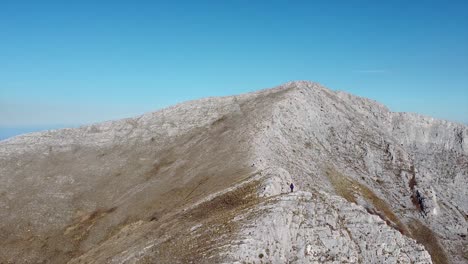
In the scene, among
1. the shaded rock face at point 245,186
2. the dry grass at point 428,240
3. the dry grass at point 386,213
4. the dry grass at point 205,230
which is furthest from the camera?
the dry grass at point 428,240

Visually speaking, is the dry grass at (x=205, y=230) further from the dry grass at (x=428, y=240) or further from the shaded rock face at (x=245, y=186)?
the dry grass at (x=428, y=240)

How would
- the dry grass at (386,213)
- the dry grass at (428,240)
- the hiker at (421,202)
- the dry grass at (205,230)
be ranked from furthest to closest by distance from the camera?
the hiker at (421,202) < the dry grass at (428,240) < the dry grass at (386,213) < the dry grass at (205,230)

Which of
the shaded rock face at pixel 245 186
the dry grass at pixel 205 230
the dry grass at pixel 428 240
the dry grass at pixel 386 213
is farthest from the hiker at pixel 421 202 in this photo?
the dry grass at pixel 205 230

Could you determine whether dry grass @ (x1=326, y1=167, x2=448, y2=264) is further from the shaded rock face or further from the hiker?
the hiker

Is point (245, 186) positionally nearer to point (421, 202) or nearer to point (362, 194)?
point (362, 194)

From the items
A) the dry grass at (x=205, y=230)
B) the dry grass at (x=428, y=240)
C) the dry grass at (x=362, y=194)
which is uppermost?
the dry grass at (x=205, y=230)

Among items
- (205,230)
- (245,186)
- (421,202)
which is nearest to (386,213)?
(421,202)

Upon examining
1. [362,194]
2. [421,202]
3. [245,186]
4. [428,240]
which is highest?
[245,186]

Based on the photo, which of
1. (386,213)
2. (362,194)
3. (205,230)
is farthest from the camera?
(362,194)

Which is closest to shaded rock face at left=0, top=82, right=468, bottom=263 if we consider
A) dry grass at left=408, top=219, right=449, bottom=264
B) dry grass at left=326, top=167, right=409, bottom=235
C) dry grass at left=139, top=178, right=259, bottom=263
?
dry grass at left=139, top=178, right=259, bottom=263
